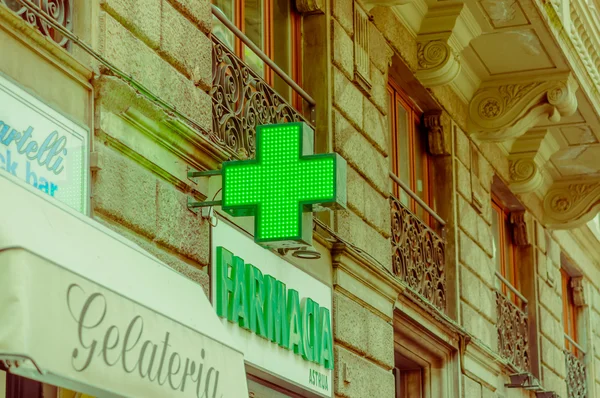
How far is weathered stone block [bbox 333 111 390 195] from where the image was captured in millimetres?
11836

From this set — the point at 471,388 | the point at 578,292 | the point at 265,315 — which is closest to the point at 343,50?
the point at 265,315

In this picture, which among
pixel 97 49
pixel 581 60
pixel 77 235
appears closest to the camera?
pixel 77 235

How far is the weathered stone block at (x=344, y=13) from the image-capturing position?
12.1 meters

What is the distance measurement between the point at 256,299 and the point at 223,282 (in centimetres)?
57

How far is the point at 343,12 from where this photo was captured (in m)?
12.3

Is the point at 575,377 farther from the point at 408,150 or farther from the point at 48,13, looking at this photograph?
the point at 48,13

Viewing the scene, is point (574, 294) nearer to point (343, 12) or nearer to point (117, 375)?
point (343, 12)

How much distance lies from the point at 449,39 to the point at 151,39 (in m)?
6.40

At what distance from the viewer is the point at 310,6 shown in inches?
467

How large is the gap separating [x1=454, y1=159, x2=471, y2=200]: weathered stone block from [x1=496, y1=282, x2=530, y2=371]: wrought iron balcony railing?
5.66 feet

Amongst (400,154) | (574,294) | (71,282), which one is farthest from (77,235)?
(574,294)

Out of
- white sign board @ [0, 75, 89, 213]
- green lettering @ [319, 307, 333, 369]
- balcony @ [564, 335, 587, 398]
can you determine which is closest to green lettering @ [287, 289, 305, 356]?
green lettering @ [319, 307, 333, 369]

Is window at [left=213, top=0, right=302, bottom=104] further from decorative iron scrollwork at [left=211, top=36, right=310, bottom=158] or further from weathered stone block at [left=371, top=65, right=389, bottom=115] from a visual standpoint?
weathered stone block at [left=371, top=65, right=389, bottom=115]

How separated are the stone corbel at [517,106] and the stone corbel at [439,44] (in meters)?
1.51
